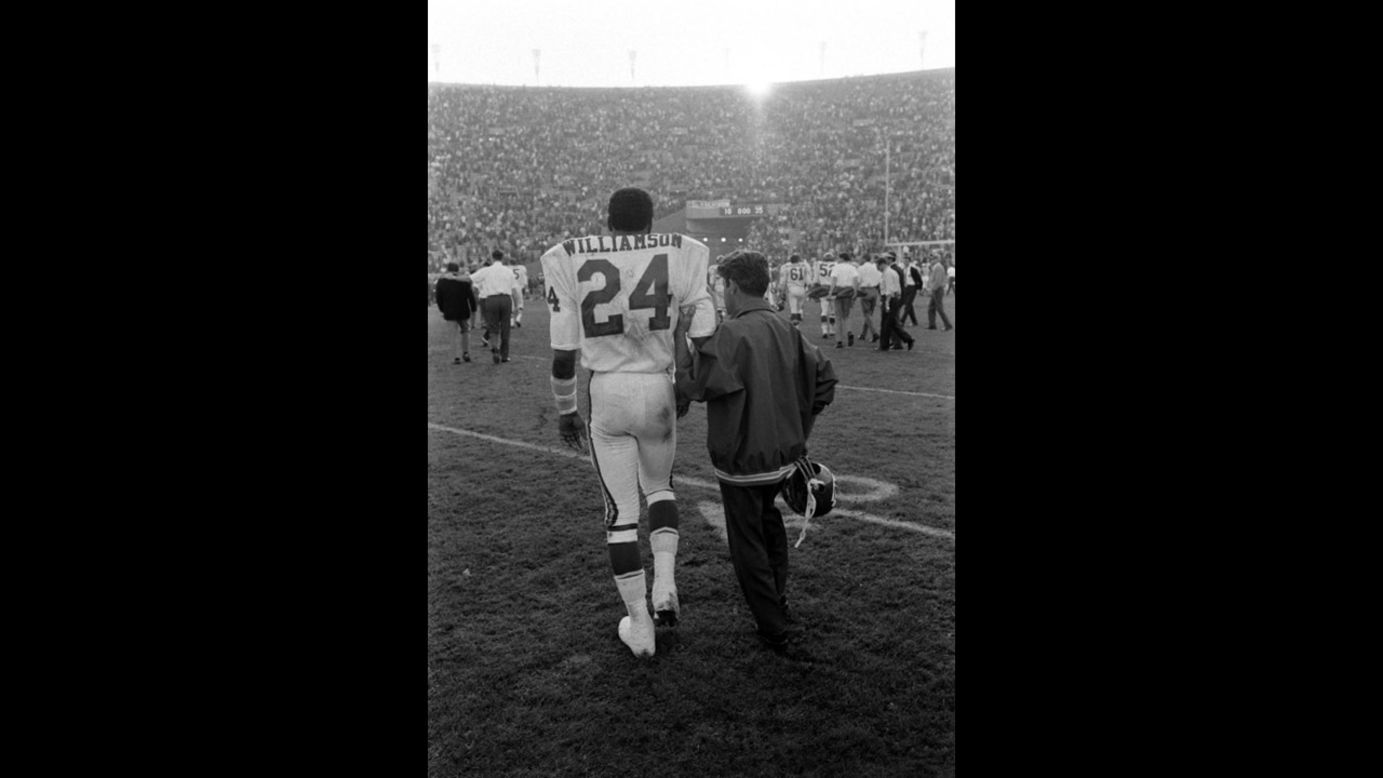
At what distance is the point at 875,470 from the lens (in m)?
6.97

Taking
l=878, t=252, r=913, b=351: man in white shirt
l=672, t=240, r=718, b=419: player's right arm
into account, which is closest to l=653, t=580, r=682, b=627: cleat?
l=672, t=240, r=718, b=419: player's right arm

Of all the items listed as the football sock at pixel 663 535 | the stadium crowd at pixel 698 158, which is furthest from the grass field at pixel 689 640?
the stadium crowd at pixel 698 158

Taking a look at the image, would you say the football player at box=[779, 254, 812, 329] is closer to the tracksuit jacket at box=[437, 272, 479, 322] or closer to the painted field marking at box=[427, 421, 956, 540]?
the tracksuit jacket at box=[437, 272, 479, 322]

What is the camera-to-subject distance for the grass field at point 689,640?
10.5 feet

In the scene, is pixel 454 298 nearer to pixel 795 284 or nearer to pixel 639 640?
pixel 795 284

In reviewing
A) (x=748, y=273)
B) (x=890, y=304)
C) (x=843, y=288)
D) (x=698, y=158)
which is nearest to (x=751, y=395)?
(x=748, y=273)

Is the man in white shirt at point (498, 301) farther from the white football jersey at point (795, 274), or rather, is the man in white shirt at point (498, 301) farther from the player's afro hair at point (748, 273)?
the player's afro hair at point (748, 273)

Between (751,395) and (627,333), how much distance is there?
0.57m

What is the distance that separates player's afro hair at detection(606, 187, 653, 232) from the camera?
13.2 feet

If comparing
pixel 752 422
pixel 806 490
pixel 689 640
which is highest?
pixel 752 422

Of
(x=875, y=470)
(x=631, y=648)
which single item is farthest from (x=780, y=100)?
(x=631, y=648)

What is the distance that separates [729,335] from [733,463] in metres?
0.52

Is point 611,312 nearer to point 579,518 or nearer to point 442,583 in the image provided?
point 442,583

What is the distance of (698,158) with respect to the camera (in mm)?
48438
